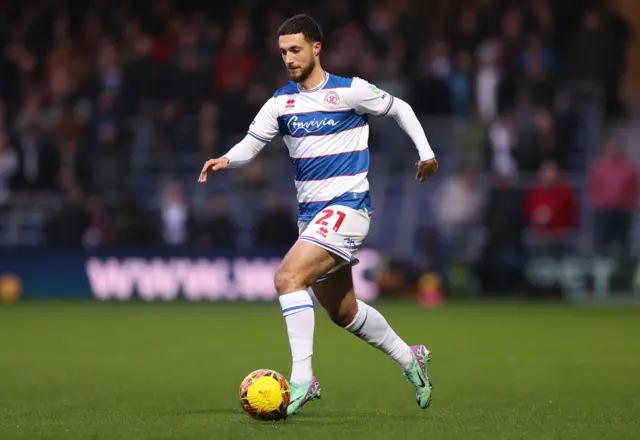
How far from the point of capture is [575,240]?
20.3 meters

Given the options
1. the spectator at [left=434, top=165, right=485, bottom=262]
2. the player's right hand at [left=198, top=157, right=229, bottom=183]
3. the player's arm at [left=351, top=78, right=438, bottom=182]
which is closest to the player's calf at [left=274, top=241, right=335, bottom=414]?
the player's right hand at [left=198, top=157, right=229, bottom=183]

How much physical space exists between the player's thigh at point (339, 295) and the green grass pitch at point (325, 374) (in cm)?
63

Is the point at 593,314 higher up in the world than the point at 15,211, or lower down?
lower down

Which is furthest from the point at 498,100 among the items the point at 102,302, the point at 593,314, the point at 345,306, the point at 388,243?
the point at 345,306

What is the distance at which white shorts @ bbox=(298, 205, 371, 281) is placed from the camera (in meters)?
7.50

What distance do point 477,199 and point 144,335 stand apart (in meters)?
7.52

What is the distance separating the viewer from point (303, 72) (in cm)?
768

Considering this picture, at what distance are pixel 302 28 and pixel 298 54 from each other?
16cm

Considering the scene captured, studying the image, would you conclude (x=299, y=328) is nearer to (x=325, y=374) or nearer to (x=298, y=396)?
(x=298, y=396)

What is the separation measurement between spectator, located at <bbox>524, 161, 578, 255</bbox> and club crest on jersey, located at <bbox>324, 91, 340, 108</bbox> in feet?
39.7

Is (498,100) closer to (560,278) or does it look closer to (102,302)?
(560,278)

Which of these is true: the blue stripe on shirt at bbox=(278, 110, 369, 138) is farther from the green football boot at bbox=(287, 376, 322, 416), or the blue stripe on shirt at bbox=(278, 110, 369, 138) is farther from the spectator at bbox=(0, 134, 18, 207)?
the spectator at bbox=(0, 134, 18, 207)

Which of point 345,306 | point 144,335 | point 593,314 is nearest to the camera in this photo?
point 345,306

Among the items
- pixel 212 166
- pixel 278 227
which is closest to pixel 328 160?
pixel 212 166
